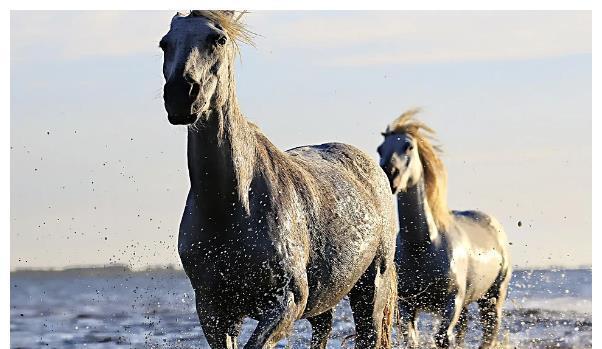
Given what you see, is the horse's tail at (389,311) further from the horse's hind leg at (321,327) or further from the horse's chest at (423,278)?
the horse's chest at (423,278)

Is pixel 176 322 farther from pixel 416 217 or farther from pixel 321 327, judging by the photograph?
pixel 321 327

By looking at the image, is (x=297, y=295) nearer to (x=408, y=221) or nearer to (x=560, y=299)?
(x=408, y=221)

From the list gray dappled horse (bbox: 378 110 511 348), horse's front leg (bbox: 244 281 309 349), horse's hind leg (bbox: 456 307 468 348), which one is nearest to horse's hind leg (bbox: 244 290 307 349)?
horse's front leg (bbox: 244 281 309 349)

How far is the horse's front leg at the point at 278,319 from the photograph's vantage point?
5297 mm

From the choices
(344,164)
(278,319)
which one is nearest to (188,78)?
(278,319)

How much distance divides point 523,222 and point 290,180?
353cm

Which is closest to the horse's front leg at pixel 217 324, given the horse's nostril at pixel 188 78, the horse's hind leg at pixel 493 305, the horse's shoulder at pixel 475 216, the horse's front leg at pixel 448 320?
the horse's nostril at pixel 188 78

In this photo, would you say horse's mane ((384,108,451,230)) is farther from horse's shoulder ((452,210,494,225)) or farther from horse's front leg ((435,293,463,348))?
horse's shoulder ((452,210,494,225))

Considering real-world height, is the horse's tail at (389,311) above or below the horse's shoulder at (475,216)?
below

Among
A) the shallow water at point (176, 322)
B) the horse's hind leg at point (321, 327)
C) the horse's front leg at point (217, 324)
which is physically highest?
the horse's front leg at point (217, 324)

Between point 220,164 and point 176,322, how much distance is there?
7.45 metres

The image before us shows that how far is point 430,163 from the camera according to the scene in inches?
365
